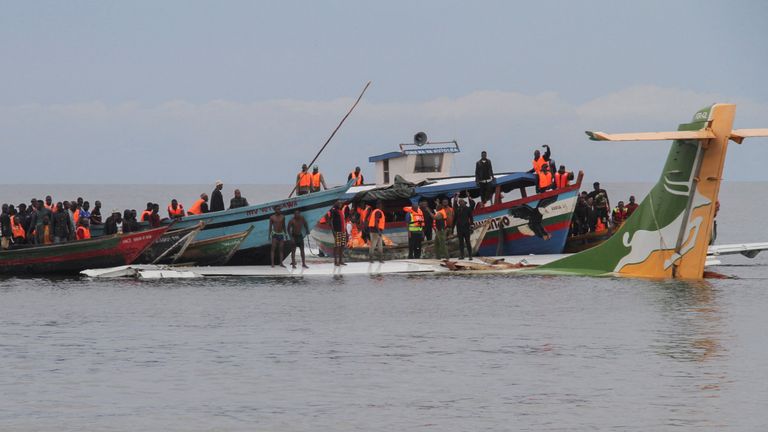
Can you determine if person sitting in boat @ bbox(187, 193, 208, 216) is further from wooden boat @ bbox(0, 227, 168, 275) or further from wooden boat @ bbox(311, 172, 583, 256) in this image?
wooden boat @ bbox(311, 172, 583, 256)

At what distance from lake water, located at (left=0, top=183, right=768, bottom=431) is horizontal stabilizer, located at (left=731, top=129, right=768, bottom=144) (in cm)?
399

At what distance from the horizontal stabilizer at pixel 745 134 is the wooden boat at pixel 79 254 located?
1627cm

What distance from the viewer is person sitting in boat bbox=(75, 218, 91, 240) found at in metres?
35.8

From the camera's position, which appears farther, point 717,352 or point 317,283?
point 317,283

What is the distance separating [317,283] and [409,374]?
1572 cm

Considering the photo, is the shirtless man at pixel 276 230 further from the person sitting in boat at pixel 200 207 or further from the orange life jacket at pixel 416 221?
the orange life jacket at pixel 416 221

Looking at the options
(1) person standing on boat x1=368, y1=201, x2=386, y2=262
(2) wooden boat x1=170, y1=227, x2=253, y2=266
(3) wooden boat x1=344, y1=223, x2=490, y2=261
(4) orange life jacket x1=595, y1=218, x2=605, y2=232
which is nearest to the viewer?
(2) wooden boat x1=170, y1=227, x2=253, y2=266

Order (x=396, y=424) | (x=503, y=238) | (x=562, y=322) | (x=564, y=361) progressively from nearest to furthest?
(x=396, y=424), (x=564, y=361), (x=562, y=322), (x=503, y=238)

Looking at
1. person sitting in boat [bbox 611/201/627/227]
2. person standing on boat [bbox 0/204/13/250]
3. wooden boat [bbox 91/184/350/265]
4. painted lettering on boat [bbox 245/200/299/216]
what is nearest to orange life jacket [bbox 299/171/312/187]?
wooden boat [bbox 91/184/350/265]

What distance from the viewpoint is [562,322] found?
2603cm

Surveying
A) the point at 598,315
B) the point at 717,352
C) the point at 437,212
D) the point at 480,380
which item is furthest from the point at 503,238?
the point at 480,380

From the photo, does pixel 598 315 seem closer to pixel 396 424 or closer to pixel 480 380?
pixel 480 380

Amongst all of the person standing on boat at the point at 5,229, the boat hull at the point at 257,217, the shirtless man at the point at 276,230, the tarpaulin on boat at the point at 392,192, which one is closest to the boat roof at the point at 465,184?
the tarpaulin on boat at the point at 392,192

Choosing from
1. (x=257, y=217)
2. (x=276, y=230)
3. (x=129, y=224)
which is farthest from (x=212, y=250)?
(x=129, y=224)
